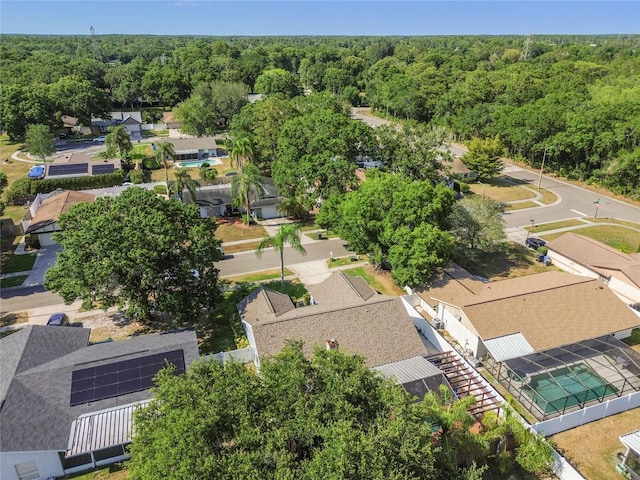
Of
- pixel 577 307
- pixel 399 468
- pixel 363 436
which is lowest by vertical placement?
pixel 577 307

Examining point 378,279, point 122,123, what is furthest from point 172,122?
point 378,279

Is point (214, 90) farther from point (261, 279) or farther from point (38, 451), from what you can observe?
point (38, 451)

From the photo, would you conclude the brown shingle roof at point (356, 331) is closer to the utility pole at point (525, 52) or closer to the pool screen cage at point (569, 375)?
the pool screen cage at point (569, 375)

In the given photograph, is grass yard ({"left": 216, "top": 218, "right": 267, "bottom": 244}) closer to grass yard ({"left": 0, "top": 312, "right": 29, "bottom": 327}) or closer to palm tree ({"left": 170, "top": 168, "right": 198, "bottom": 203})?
palm tree ({"left": 170, "top": 168, "right": 198, "bottom": 203})

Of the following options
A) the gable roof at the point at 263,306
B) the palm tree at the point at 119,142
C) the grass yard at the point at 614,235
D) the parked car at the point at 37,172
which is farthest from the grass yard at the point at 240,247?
the parked car at the point at 37,172

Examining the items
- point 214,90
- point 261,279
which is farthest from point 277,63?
point 261,279

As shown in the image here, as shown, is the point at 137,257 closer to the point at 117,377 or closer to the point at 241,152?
the point at 117,377

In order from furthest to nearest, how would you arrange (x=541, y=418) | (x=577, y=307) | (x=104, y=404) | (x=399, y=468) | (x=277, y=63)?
(x=277, y=63)
(x=577, y=307)
(x=541, y=418)
(x=104, y=404)
(x=399, y=468)
